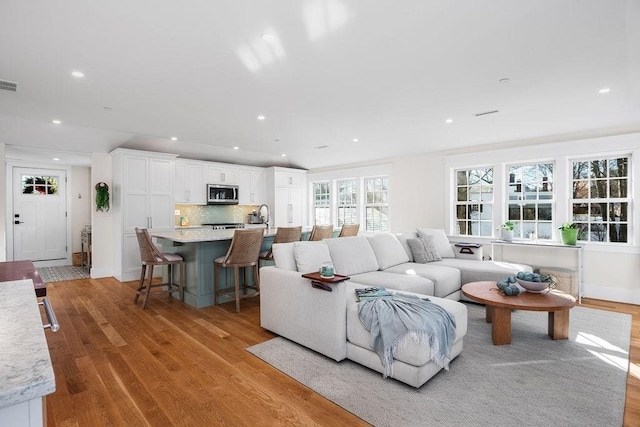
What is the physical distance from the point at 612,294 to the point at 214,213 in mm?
7220

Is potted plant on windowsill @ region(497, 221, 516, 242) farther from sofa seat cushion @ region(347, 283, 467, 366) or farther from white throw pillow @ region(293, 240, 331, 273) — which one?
white throw pillow @ region(293, 240, 331, 273)

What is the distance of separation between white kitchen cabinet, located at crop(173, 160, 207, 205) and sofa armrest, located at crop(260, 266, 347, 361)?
424cm

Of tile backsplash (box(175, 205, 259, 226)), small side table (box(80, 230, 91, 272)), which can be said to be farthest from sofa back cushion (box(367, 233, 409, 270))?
small side table (box(80, 230, 91, 272))

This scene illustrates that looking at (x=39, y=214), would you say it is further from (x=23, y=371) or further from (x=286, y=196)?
(x=23, y=371)

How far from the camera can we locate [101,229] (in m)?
6.39

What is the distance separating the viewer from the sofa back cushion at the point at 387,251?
4.47 meters

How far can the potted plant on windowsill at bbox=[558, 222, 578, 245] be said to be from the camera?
4.71 m

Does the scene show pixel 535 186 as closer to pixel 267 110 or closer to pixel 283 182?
pixel 267 110

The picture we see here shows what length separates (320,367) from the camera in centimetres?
266

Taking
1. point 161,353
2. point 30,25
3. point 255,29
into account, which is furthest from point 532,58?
point 161,353

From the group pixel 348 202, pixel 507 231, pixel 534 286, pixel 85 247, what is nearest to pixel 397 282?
pixel 534 286

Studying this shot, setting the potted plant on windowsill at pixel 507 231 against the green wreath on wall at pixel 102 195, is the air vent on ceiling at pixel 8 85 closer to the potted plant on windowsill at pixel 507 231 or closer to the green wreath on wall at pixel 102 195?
the green wreath on wall at pixel 102 195

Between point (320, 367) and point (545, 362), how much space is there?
1835 mm

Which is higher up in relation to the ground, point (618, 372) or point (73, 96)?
point (73, 96)
